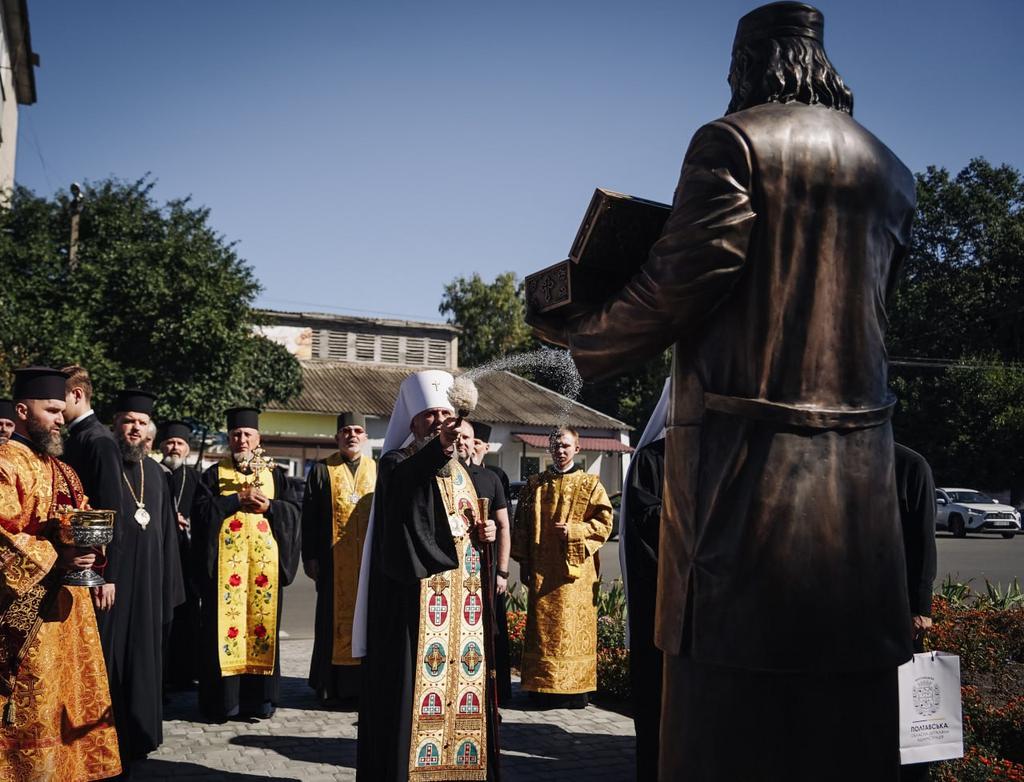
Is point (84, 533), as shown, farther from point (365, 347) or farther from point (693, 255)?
point (365, 347)

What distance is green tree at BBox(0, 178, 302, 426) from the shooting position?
19172 millimetres

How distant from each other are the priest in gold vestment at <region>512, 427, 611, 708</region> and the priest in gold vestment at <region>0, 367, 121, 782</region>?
3.65 metres

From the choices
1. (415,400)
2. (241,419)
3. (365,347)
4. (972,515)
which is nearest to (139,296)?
(241,419)

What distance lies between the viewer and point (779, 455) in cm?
203

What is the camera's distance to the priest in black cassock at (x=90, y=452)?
16.9 feet

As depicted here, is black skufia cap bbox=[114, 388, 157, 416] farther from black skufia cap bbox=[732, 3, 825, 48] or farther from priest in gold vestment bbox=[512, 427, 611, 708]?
black skufia cap bbox=[732, 3, 825, 48]

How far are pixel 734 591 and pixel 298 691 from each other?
6.74 meters

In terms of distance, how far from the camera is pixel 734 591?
2.02m

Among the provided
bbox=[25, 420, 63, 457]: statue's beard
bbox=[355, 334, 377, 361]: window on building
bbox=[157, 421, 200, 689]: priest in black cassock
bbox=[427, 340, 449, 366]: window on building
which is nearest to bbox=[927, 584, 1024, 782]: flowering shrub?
bbox=[25, 420, 63, 457]: statue's beard

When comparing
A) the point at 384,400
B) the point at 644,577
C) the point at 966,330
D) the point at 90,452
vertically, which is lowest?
the point at 644,577

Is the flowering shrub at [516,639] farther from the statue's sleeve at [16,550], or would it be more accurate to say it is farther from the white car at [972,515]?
the white car at [972,515]

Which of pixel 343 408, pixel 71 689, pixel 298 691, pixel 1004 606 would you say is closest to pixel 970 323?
pixel 343 408

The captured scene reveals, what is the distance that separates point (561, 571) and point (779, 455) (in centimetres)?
593

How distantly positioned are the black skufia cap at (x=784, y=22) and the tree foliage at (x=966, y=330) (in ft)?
114
